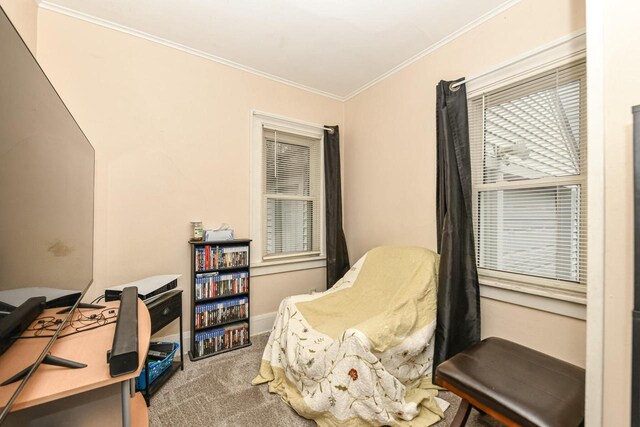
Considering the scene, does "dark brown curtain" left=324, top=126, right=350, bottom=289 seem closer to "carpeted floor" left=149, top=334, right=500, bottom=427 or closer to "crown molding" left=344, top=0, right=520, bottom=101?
"crown molding" left=344, top=0, right=520, bottom=101

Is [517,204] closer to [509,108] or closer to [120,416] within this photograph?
[509,108]

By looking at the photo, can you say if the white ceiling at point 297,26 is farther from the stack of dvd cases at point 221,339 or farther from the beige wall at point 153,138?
the stack of dvd cases at point 221,339

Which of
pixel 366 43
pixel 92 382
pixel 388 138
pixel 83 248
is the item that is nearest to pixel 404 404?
pixel 92 382

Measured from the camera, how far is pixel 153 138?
2.22m

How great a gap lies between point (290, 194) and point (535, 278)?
225cm

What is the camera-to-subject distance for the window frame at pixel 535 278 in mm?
1529

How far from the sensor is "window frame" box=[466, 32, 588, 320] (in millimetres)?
1529

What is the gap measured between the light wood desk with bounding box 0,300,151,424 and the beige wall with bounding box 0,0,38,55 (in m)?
1.73

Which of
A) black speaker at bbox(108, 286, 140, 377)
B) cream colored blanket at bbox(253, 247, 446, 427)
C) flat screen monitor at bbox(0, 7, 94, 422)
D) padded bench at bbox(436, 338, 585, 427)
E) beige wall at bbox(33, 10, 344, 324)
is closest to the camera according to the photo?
flat screen monitor at bbox(0, 7, 94, 422)

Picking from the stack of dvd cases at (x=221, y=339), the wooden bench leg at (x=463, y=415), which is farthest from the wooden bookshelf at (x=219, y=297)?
the wooden bench leg at (x=463, y=415)

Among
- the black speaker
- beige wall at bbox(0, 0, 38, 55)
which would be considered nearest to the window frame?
the black speaker

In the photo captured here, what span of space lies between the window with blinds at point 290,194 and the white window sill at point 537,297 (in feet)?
5.85

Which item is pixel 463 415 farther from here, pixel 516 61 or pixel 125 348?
pixel 516 61

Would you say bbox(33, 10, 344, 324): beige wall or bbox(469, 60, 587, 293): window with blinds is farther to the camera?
bbox(33, 10, 344, 324): beige wall
